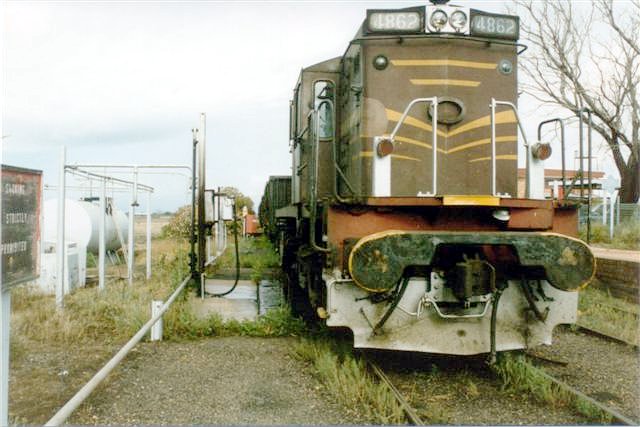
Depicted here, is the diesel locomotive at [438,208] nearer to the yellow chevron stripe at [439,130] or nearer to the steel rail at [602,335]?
the yellow chevron stripe at [439,130]

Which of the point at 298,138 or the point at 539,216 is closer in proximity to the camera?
the point at 539,216

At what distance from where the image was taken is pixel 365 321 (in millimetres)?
4410

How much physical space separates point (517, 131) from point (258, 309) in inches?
158

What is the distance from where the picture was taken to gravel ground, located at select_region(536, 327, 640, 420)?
13.8ft

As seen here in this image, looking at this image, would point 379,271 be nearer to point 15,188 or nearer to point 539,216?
point 539,216

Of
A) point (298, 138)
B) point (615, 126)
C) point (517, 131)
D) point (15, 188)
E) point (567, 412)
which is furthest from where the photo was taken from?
point (615, 126)

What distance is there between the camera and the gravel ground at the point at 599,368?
4211mm

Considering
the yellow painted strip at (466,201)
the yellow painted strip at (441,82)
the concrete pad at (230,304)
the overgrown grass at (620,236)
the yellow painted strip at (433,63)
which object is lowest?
the concrete pad at (230,304)

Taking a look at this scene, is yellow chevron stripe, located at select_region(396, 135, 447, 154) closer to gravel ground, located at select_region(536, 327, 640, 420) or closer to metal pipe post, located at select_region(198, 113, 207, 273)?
gravel ground, located at select_region(536, 327, 640, 420)

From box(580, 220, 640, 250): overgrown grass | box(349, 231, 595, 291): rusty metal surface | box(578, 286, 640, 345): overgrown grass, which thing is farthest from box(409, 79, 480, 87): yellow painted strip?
box(580, 220, 640, 250): overgrown grass

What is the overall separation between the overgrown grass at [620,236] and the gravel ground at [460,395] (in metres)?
11.2

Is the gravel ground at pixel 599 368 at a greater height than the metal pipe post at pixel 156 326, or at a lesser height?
lesser

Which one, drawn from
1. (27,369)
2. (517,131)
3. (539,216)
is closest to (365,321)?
(539,216)

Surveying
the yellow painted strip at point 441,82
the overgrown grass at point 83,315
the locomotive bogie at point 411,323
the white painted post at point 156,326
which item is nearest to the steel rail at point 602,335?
the locomotive bogie at point 411,323
